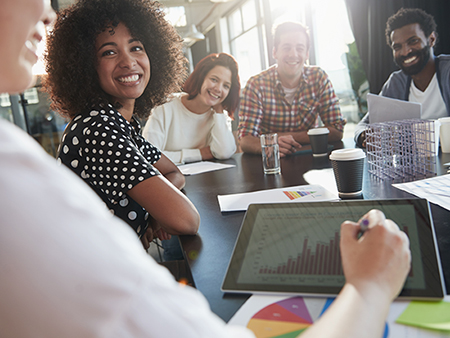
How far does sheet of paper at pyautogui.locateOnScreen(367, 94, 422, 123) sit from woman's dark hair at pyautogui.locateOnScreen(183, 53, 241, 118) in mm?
1212

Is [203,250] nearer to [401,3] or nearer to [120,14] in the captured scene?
[120,14]

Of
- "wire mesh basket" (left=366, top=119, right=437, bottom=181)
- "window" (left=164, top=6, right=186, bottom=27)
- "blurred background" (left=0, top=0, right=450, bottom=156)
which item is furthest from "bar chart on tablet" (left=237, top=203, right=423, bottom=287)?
"window" (left=164, top=6, right=186, bottom=27)

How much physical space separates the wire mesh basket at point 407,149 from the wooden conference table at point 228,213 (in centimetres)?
5

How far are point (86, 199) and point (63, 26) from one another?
1.19 m

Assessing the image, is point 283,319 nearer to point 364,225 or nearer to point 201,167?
point 364,225

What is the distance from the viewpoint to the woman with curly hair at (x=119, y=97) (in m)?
0.98

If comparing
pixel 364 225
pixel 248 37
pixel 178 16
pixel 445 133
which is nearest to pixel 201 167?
pixel 445 133

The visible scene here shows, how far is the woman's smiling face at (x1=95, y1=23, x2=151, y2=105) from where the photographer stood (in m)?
1.29

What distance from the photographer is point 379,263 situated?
0.47m

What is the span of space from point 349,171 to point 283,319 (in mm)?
584

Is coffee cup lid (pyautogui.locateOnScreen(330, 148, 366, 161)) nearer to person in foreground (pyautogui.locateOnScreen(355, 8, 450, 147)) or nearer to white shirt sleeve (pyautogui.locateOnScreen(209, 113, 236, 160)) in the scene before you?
white shirt sleeve (pyautogui.locateOnScreen(209, 113, 236, 160))

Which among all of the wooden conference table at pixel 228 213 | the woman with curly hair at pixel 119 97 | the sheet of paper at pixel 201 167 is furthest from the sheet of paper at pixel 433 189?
the sheet of paper at pixel 201 167

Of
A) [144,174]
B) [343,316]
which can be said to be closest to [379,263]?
[343,316]

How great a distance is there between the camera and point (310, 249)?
62 cm
